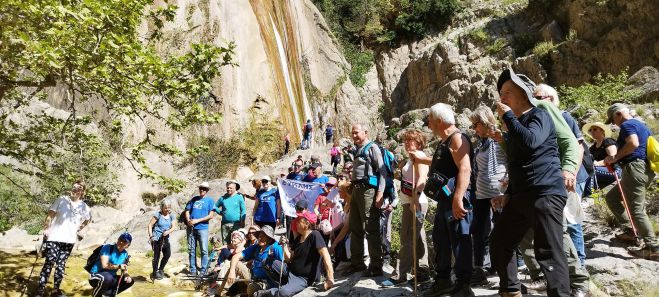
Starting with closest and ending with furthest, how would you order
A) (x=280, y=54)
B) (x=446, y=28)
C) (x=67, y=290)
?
1. (x=67, y=290)
2. (x=280, y=54)
3. (x=446, y=28)

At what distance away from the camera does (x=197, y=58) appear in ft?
23.1

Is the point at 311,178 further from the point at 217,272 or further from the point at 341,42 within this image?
the point at 341,42

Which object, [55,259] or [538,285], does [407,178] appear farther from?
[55,259]

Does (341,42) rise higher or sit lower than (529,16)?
higher

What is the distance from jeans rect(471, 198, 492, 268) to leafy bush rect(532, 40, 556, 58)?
22.4 metres

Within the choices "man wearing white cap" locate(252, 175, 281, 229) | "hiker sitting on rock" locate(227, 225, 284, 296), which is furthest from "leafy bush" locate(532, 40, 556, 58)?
"hiker sitting on rock" locate(227, 225, 284, 296)

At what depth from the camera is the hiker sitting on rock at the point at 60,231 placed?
266 inches

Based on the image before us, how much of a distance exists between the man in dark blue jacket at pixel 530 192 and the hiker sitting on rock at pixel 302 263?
2.60 m

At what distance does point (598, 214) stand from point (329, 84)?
28.7 metres

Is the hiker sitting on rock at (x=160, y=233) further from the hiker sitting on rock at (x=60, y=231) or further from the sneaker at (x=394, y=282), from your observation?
the sneaker at (x=394, y=282)

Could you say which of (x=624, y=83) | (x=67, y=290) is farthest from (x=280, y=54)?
(x=67, y=290)

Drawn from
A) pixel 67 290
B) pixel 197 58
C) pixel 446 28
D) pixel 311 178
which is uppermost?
pixel 446 28

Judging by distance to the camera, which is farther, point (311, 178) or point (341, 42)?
point (341, 42)

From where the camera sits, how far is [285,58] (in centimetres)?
2772
